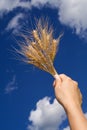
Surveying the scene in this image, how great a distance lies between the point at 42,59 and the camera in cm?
429

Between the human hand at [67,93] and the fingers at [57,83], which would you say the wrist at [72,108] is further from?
the fingers at [57,83]

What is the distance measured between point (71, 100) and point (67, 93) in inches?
6.6

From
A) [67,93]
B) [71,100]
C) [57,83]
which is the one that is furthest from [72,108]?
[57,83]

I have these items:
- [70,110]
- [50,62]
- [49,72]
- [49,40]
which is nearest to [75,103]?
[70,110]

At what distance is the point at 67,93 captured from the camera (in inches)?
122

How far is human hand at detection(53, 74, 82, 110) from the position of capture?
2916 mm

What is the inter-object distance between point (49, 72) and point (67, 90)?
36.2 inches

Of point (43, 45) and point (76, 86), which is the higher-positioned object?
point (43, 45)

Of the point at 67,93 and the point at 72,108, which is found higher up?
the point at 67,93

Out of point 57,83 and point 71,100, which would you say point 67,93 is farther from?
point 57,83

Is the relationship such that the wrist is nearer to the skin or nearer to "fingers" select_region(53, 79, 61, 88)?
the skin

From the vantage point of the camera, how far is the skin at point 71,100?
2660 millimetres

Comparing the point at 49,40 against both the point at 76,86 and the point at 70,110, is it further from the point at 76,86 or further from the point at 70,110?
the point at 70,110

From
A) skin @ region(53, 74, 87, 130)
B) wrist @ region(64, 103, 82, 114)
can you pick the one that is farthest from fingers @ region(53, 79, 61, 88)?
wrist @ region(64, 103, 82, 114)
